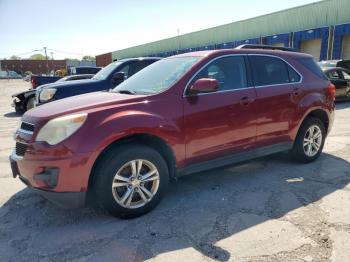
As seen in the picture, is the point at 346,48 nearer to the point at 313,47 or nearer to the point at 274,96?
the point at 313,47

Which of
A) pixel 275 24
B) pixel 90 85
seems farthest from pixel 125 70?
pixel 275 24

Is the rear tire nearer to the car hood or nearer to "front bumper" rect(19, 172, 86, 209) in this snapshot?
the car hood

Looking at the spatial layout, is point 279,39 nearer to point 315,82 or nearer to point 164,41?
point 164,41

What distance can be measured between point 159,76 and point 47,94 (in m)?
3.92

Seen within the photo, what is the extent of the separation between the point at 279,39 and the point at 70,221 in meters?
32.4

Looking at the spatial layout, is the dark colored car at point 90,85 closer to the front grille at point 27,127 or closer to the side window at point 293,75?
the front grille at point 27,127

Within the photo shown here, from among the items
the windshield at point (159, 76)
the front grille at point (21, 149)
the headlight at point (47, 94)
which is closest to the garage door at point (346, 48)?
the headlight at point (47, 94)

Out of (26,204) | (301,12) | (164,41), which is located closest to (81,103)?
(26,204)

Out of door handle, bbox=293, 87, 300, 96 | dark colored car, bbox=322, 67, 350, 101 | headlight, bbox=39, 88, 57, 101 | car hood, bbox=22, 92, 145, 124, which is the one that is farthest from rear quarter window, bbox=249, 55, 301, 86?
dark colored car, bbox=322, 67, 350, 101

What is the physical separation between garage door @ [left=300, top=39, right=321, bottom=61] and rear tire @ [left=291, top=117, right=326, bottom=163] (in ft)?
87.5

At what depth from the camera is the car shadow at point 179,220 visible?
2883mm

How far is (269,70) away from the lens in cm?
464

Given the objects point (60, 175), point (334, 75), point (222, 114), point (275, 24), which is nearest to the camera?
point (60, 175)

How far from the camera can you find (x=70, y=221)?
11.2 feet
